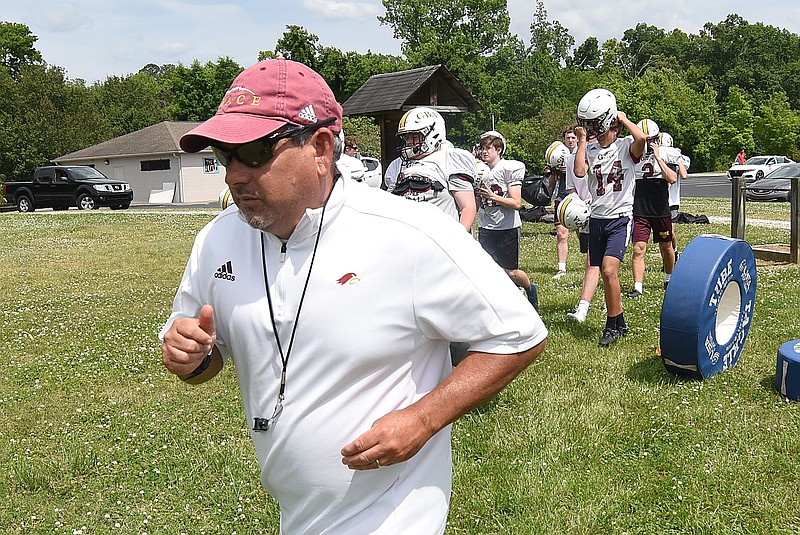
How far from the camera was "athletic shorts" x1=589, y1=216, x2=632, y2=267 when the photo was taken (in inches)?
287

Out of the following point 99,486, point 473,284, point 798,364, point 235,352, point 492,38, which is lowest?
point 99,486

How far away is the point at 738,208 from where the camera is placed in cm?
1144

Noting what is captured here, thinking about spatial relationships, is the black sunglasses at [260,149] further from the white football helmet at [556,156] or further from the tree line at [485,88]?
the tree line at [485,88]

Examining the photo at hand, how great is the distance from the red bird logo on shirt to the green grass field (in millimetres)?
2513

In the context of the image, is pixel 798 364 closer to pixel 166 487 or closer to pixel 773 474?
pixel 773 474

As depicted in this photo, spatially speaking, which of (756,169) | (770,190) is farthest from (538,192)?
(756,169)

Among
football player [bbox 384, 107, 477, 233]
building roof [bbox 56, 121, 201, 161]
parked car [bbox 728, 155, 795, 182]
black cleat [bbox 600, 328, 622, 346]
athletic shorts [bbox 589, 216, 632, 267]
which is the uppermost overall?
building roof [bbox 56, 121, 201, 161]

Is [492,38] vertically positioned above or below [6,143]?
above

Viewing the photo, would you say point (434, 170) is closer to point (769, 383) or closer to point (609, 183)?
point (609, 183)

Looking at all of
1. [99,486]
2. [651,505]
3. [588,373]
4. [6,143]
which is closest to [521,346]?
[651,505]

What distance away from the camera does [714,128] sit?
208 ft

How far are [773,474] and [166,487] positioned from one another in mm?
3620

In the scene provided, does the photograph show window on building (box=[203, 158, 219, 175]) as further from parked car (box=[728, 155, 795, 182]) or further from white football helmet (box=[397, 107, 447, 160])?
white football helmet (box=[397, 107, 447, 160])

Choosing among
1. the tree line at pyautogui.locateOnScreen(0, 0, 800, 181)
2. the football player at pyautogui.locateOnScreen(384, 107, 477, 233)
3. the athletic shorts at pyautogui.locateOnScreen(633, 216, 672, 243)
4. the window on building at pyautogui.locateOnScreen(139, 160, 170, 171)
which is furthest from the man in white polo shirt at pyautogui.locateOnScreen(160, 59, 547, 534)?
the window on building at pyautogui.locateOnScreen(139, 160, 170, 171)
